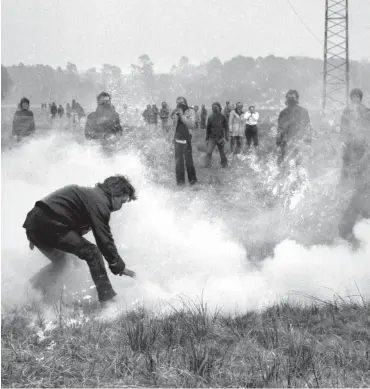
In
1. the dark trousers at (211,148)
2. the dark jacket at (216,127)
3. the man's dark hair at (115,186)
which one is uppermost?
the dark jacket at (216,127)

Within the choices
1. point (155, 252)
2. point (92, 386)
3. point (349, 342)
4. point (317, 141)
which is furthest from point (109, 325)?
point (317, 141)

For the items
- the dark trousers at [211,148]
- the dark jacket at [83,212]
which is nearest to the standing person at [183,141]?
the dark trousers at [211,148]

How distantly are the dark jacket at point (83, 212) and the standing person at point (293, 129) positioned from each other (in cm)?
377

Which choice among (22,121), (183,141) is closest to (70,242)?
(22,121)

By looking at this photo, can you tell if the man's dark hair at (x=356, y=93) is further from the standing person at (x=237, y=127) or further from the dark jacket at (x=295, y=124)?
the standing person at (x=237, y=127)

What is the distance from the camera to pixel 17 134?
22.8 ft

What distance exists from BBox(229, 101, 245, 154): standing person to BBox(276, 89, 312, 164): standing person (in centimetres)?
212

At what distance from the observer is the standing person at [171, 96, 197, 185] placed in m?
7.47

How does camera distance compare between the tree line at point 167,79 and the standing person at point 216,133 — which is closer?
the tree line at point 167,79

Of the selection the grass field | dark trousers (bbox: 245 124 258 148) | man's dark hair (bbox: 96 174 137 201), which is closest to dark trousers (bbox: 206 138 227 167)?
dark trousers (bbox: 245 124 258 148)

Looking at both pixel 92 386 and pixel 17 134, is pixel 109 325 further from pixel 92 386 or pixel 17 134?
pixel 17 134

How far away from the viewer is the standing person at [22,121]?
6.97 m

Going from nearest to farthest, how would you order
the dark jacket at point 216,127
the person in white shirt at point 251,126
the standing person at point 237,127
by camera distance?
the dark jacket at point 216,127, the person in white shirt at point 251,126, the standing person at point 237,127

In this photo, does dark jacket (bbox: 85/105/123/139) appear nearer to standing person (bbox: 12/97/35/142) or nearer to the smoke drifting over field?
the smoke drifting over field
